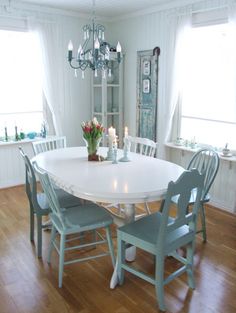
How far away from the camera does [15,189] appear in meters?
4.50

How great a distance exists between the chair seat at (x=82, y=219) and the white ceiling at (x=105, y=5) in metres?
3.00

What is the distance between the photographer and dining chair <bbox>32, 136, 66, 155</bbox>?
3.56 meters

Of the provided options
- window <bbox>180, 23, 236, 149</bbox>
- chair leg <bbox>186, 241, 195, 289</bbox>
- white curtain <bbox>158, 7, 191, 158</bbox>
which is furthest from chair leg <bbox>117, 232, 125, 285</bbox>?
white curtain <bbox>158, 7, 191, 158</bbox>

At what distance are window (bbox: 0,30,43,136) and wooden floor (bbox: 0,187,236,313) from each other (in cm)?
205

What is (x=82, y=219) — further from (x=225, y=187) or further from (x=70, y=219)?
(x=225, y=187)

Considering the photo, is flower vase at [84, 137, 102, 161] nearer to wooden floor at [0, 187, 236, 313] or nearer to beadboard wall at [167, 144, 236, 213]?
wooden floor at [0, 187, 236, 313]

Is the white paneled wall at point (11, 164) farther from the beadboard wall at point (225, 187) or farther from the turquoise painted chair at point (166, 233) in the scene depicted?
the turquoise painted chair at point (166, 233)

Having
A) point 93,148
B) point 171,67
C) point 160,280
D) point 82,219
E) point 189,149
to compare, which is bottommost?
point 160,280

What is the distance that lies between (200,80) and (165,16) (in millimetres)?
1067

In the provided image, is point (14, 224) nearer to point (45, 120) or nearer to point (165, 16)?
point (45, 120)

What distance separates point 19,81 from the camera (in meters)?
4.47

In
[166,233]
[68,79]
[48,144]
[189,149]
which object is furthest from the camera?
[68,79]

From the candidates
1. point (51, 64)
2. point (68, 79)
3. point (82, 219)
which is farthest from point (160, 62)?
point (82, 219)

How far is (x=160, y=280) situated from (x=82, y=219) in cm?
73
